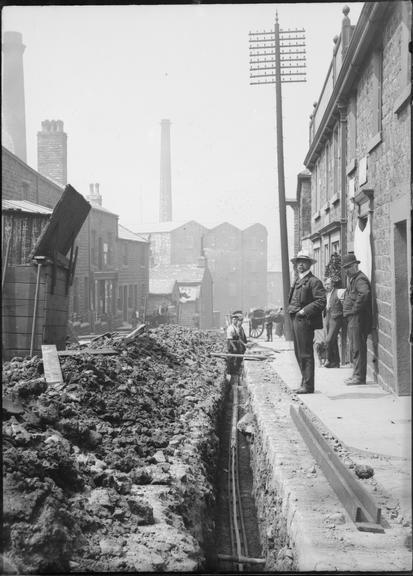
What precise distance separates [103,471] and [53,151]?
2126 cm

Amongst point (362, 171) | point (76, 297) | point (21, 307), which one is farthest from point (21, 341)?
point (76, 297)

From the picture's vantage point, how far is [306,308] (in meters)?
6.97

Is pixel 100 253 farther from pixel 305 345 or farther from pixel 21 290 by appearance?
pixel 305 345

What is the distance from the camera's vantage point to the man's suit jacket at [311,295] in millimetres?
6906

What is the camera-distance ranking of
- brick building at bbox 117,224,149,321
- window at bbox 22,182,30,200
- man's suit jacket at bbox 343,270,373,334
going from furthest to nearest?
brick building at bbox 117,224,149,321, window at bbox 22,182,30,200, man's suit jacket at bbox 343,270,373,334

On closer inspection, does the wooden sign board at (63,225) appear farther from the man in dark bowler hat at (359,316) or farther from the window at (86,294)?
the window at (86,294)

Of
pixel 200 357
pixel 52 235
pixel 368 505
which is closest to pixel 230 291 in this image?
pixel 200 357

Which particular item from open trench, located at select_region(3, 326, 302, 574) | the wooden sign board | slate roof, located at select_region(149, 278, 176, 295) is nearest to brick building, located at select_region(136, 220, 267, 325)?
slate roof, located at select_region(149, 278, 176, 295)

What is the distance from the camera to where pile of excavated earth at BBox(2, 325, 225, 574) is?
3.20 meters

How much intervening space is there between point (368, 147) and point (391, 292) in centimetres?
237

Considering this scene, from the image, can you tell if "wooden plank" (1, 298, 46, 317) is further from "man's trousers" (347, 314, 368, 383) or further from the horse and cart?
the horse and cart

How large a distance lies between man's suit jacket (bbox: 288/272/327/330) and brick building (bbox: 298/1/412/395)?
0.85m

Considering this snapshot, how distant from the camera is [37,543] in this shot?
3.08 metres

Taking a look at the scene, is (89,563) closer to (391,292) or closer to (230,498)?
(230,498)
